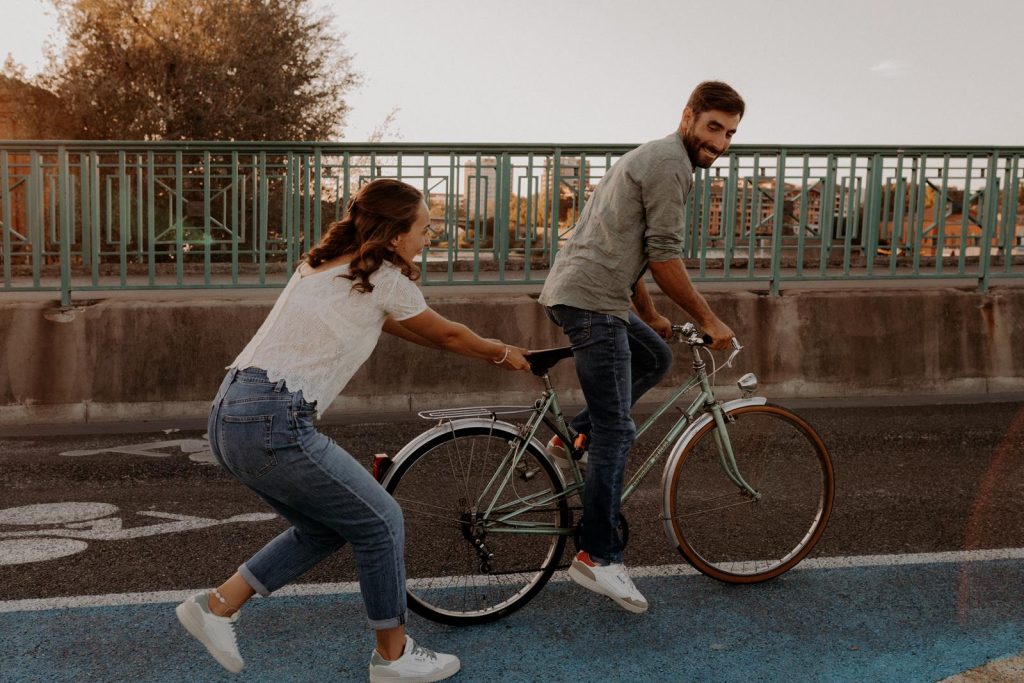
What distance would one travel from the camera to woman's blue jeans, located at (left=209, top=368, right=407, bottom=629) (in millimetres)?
3164

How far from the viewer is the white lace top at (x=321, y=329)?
3205 mm

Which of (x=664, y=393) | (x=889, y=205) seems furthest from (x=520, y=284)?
(x=889, y=205)

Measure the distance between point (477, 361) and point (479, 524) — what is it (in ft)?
14.0

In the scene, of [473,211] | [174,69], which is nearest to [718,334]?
[473,211]

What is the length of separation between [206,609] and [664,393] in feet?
18.7

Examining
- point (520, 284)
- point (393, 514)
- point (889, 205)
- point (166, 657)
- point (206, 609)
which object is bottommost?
point (166, 657)

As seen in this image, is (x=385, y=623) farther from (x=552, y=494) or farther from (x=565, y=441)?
(x=565, y=441)

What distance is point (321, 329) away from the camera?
126 inches

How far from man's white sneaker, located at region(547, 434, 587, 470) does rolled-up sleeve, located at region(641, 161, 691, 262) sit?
77cm

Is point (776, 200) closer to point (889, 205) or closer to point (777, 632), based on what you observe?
point (889, 205)

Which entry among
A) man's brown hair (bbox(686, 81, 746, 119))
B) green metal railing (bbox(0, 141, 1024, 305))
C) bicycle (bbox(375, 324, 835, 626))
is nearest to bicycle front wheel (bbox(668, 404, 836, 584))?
bicycle (bbox(375, 324, 835, 626))

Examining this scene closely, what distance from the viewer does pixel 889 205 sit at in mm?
9156

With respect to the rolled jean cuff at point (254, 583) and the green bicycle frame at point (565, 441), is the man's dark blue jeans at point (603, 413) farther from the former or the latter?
the rolled jean cuff at point (254, 583)

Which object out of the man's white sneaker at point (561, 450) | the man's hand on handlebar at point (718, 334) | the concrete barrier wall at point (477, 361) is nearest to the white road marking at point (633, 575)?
the man's white sneaker at point (561, 450)
